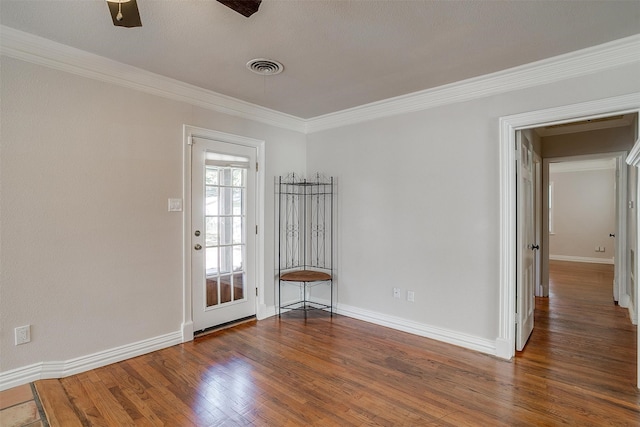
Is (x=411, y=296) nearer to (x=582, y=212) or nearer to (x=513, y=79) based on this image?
(x=513, y=79)

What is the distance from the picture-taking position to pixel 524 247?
10.2 ft

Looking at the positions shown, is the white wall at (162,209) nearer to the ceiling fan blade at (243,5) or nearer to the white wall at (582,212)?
the ceiling fan blade at (243,5)

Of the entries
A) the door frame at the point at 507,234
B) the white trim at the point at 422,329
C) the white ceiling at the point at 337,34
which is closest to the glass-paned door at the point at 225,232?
the white ceiling at the point at 337,34

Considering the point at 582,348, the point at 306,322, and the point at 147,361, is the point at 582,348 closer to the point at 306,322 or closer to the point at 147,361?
the point at 306,322

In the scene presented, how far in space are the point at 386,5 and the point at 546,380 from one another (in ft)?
9.45

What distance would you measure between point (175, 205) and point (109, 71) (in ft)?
4.00

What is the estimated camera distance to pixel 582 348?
309 centimetres

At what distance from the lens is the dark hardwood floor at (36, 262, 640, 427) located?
80.7 inches

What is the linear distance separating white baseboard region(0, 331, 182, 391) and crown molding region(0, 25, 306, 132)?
7.25 feet

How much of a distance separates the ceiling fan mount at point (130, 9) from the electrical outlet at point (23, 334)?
2.20 m

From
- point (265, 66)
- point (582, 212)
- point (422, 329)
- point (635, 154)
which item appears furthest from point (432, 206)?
point (582, 212)

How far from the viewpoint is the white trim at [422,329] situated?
301cm

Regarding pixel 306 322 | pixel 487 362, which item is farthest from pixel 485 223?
pixel 306 322

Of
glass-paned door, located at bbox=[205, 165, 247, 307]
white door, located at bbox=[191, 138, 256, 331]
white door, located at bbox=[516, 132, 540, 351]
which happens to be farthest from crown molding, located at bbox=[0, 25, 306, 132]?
white door, located at bbox=[516, 132, 540, 351]
